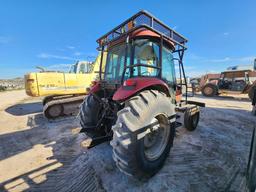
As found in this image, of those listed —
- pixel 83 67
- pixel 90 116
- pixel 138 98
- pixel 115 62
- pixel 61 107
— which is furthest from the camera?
pixel 83 67

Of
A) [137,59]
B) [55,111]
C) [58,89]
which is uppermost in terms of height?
[137,59]

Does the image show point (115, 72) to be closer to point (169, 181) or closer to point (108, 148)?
point (108, 148)

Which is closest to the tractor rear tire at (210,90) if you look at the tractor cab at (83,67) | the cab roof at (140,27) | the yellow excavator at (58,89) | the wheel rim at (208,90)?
the wheel rim at (208,90)

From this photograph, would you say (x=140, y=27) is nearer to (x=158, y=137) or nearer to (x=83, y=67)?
(x=158, y=137)

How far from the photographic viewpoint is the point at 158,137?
8.33ft

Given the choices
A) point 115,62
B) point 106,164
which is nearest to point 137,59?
point 115,62

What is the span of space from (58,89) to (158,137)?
5172 mm

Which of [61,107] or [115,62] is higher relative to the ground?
[115,62]

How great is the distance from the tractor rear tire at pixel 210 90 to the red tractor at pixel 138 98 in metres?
9.48

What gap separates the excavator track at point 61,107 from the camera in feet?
18.9

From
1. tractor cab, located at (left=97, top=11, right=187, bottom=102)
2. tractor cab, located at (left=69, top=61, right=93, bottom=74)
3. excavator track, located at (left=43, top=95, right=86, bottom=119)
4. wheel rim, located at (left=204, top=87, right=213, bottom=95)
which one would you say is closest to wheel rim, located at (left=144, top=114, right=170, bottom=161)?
tractor cab, located at (left=97, top=11, right=187, bottom=102)

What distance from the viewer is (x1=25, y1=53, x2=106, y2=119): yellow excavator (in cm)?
577

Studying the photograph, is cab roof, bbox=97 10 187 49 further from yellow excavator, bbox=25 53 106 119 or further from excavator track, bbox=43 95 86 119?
excavator track, bbox=43 95 86 119

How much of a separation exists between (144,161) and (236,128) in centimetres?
389
